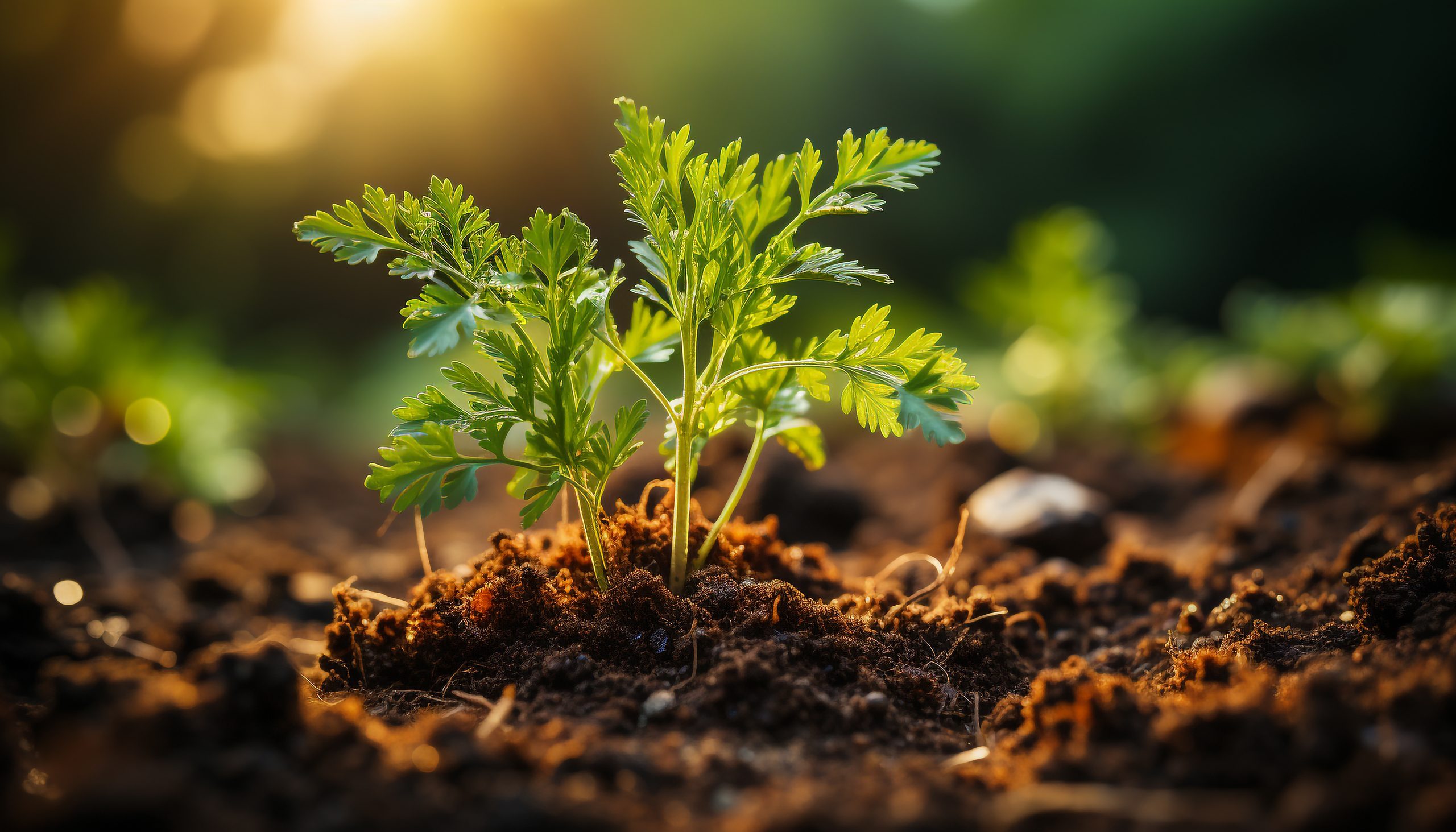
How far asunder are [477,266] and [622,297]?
5.73 meters

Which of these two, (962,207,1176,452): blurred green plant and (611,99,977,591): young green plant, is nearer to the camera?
(611,99,977,591): young green plant

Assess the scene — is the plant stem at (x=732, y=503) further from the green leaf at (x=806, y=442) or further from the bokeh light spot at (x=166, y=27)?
the bokeh light spot at (x=166, y=27)

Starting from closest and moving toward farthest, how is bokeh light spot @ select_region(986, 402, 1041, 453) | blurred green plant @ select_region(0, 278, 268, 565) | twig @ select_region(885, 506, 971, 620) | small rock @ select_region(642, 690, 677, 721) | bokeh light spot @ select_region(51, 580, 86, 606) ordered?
small rock @ select_region(642, 690, 677, 721)
twig @ select_region(885, 506, 971, 620)
bokeh light spot @ select_region(51, 580, 86, 606)
blurred green plant @ select_region(0, 278, 268, 565)
bokeh light spot @ select_region(986, 402, 1041, 453)

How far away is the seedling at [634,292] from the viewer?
4.80ft

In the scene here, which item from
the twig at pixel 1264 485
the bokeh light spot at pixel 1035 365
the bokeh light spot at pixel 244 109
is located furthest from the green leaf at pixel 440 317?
the bokeh light spot at pixel 244 109

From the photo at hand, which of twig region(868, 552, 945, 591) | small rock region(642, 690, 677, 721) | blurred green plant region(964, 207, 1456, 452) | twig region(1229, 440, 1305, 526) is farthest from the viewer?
blurred green plant region(964, 207, 1456, 452)

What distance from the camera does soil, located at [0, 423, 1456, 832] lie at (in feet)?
3.24

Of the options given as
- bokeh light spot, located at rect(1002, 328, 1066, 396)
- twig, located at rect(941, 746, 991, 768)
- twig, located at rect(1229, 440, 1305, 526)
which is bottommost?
twig, located at rect(941, 746, 991, 768)

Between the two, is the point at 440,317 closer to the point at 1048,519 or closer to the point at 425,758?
the point at 425,758

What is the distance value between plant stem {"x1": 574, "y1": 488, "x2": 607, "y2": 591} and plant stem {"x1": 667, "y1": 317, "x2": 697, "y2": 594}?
0.45 feet

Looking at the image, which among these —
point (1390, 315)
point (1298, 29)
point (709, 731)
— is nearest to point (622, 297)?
point (1390, 315)

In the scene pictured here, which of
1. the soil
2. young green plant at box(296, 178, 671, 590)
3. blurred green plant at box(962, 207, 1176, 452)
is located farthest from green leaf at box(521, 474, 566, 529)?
blurred green plant at box(962, 207, 1176, 452)

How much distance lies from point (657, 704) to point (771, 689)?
19cm

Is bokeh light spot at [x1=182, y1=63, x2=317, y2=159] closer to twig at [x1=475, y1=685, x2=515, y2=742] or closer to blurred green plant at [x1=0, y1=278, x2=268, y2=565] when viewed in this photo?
blurred green plant at [x1=0, y1=278, x2=268, y2=565]
